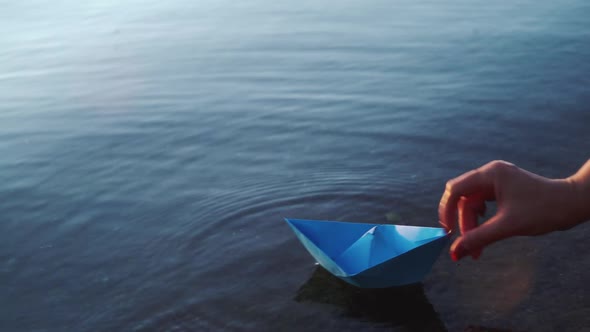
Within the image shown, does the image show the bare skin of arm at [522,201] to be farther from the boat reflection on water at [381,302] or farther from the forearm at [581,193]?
the boat reflection on water at [381,302]

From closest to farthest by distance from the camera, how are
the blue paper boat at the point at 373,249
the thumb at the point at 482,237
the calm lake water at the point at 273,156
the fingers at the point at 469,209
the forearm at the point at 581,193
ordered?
the forearm at the point at 581,193 < the thumb at the point at 482,237 < the fingers at the point at 469,209 < the blue paper boat at the point at 373,249 < the calm lake water at the point at 273,156

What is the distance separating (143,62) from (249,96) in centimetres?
204

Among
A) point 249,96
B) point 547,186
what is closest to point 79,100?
point 249,96

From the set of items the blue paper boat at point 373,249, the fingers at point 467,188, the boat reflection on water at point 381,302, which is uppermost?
the fingers at point 467,188

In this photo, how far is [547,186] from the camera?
1.74 m

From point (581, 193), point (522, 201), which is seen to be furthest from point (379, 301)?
point (581, 193)

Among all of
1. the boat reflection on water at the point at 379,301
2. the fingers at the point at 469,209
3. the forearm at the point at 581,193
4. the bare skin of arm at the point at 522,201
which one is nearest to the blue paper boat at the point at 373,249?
the boat reflection on water at the point at 379,301

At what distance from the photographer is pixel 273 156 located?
503cm

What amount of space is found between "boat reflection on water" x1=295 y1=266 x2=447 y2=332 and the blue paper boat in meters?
0.07

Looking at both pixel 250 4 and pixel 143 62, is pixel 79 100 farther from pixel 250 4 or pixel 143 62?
pixel 250 4

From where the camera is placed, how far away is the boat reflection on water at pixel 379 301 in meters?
3.08

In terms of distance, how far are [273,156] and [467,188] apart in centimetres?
307

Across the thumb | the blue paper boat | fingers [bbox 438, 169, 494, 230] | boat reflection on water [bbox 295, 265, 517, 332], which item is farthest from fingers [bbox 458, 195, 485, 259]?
boat reflection on water [bbox 295, 265, 517, 332]

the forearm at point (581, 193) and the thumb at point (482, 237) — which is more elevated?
the forearm at point (581, 193)
